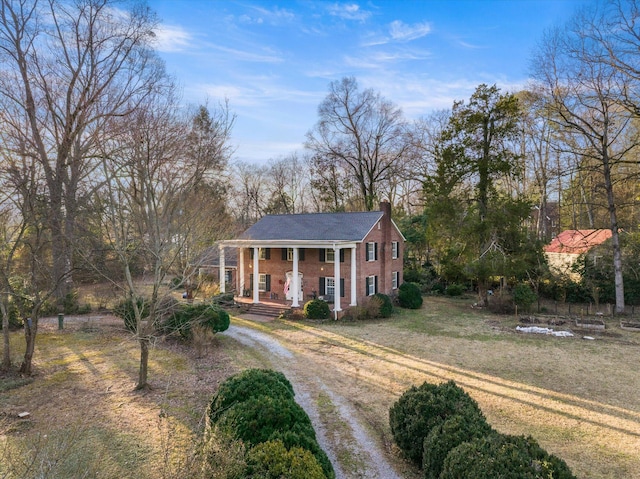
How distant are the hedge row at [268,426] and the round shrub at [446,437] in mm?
1612

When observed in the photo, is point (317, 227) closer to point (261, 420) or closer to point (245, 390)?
point (245, 390)

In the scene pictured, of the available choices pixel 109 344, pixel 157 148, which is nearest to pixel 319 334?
pixel 109 344

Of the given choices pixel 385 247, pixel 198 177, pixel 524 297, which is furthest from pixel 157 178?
pixel 524 297

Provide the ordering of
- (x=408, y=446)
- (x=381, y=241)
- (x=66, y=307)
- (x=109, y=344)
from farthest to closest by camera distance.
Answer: (x=381, y=241) < (x=66, y=307) < (x=109, y=344) < (x=408, y=446)

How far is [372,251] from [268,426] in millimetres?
19716

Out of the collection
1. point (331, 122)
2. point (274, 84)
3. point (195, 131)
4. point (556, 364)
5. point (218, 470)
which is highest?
point (331, 122)

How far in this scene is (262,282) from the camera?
26.4 meters

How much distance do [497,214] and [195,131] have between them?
60.1 feet

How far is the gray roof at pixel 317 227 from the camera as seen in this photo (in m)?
23.7

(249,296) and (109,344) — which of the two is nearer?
(109,344)

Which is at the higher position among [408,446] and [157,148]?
[157,148]

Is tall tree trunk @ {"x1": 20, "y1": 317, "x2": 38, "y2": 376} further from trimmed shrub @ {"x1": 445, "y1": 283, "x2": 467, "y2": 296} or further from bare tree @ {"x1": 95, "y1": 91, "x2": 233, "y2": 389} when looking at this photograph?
trimmed shrub @ {"x1": 445, "y1": 283, "x2": 467, "y2": 296}

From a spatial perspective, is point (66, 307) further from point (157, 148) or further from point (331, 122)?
point (331, 122)

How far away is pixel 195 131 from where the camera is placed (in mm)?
18031
